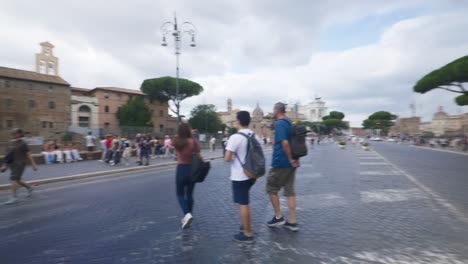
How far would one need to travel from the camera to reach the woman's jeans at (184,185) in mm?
4152

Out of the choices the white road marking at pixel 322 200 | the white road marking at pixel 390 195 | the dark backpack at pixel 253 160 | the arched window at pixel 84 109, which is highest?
the arched window at pixel 84 109

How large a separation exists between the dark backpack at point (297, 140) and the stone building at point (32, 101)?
43258mm

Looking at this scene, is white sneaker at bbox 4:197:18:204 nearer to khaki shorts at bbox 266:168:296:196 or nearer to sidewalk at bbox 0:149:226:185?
sidewalk at bbox 0:149:226:185

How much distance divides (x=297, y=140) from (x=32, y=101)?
52.9 meters

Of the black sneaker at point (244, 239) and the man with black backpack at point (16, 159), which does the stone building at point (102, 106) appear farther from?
the black sneaker at point (244, 239)

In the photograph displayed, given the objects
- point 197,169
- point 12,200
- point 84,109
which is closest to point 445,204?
point 197,169

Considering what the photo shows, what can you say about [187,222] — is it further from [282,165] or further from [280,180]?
[282,165]

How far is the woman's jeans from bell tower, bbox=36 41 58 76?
6278 centimetres

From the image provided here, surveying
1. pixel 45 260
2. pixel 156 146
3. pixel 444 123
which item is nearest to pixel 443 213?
pixel 45 260

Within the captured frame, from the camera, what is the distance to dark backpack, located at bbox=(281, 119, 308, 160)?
3873mm

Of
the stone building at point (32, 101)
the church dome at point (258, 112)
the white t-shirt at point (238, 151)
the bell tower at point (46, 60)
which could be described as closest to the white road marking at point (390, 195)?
the white t-shirt at point (238, 151)

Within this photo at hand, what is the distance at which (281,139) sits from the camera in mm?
3822

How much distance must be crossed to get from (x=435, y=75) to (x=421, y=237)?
34513mm

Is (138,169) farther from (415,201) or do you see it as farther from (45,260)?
(415,201)
